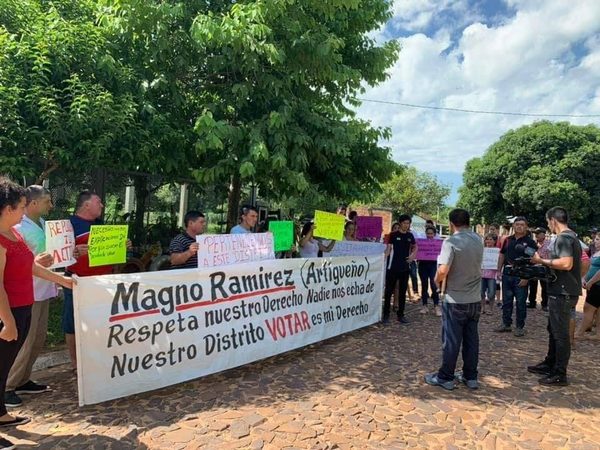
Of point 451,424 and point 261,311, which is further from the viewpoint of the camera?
point 261,311

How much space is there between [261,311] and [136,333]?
1.56m

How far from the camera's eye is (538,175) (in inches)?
1005

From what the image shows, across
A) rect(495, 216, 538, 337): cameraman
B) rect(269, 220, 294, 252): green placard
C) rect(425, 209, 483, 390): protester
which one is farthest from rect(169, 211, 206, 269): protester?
rect(495, 216, 538, 337): cameraman

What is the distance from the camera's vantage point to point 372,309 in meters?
7.52

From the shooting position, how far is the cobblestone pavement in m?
3.54

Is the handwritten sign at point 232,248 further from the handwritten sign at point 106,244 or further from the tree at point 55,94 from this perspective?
the tree at point 55,94

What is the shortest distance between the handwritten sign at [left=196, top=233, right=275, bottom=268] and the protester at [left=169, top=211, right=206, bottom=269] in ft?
0.42

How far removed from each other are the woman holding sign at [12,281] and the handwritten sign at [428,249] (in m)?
7.34

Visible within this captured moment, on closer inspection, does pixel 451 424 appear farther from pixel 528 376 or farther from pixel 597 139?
pixel 597 139

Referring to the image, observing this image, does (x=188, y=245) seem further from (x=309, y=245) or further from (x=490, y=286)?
(x=490, y=286)

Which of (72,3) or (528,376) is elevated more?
(72,3)

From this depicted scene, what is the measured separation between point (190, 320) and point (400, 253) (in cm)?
432

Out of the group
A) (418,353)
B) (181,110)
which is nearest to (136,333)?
(418,353)

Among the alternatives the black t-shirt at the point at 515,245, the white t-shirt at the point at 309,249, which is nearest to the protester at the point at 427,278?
Result: the black t-shirt at the point at 515,245
